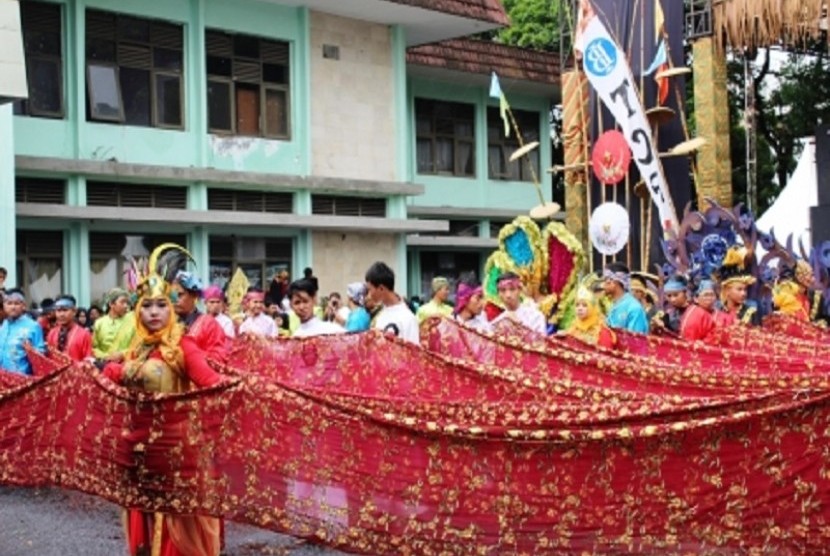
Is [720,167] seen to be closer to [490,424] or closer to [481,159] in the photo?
[481,159]

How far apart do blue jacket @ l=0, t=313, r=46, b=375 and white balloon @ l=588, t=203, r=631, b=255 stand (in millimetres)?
11577

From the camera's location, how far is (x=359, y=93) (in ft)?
74.2

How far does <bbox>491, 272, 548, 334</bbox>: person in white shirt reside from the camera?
1039 centimetres

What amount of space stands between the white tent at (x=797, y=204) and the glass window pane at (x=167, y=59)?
1008cm

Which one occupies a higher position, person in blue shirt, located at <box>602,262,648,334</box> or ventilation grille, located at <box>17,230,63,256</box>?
ventilation grille, located at <box>17,230,63,256</box>

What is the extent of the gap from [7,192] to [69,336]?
21.1 feet

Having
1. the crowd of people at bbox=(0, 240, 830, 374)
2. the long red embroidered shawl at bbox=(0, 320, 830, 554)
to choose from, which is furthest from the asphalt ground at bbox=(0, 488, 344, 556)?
the crowd of people at bbox=(0, 240, 830, 374)

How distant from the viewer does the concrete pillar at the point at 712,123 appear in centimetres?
1975

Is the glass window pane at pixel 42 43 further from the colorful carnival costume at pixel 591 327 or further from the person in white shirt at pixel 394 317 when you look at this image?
the person in white shirt at pixel 394 317

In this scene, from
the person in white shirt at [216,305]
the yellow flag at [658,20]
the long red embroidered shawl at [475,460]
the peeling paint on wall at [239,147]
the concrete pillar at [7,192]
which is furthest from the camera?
the peeling paint on wall at [239,147]

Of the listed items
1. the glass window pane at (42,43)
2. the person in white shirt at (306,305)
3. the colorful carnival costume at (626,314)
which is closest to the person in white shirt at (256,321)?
→ the person in white shirt at (306,305)

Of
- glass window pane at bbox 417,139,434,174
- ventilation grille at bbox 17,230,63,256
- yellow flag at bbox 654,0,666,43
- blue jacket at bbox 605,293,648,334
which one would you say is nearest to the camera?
blue jacket at bbox 605,293,648,334

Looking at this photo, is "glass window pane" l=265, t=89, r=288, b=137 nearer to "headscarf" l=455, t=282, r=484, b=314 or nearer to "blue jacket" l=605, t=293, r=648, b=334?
"headscarf" l=455, t=282, r=484, b=314

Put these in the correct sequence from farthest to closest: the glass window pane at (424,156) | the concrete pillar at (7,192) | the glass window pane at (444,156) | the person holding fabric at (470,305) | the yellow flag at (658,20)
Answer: the glass window pane at (444,156) < the glass window pane at (424,156) < the yellow flag at (658,20) < the concrete pillar at (7,192) < the person holding fabric at (470,305)
